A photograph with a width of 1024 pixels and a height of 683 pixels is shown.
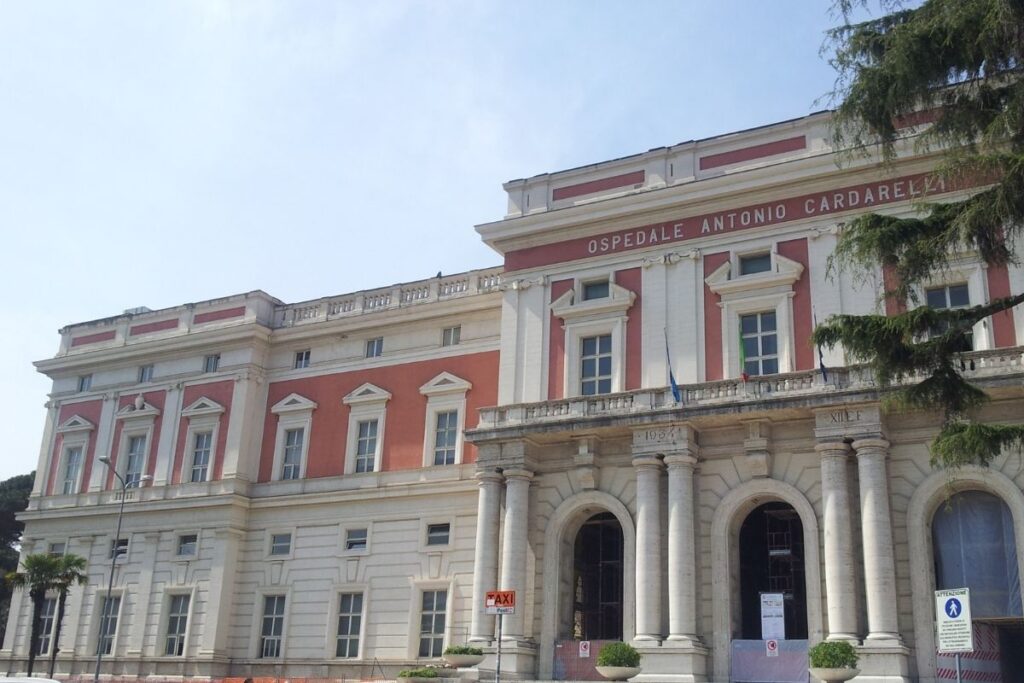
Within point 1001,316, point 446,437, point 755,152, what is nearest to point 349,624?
point 446,437

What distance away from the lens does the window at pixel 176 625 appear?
3716cm

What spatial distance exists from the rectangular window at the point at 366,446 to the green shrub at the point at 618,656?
1279 cm

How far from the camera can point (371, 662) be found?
33.4 meters

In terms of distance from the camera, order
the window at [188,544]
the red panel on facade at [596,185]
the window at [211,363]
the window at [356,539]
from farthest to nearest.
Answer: the window at [211,363] < the window at [188,544] < the window at [356,539] < the red panel on facade at [596,185]

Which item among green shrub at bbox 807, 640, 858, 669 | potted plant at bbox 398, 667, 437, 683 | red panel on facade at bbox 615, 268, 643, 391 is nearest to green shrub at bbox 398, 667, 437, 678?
potted plant at bbox 398, 667, 437, 683

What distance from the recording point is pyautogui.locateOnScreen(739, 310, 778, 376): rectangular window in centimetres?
2906

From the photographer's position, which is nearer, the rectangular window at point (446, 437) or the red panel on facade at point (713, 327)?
the red panel on facade at point (713, 327)

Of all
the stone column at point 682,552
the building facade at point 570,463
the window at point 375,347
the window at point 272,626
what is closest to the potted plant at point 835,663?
the building facade at point 570,463

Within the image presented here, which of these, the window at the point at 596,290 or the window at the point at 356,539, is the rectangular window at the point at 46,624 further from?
the window at the point at 596,290

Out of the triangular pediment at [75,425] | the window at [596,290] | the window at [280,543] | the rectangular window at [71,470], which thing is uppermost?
the window at [596,290]

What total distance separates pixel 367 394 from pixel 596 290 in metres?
9.59

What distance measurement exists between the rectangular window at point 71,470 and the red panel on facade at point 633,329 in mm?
23738

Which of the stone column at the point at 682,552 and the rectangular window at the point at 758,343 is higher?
the rectangular window at the point at 758,343

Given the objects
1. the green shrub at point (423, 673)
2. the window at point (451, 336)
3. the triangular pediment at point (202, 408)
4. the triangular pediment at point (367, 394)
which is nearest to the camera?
the green shrub at point (423, 673)
